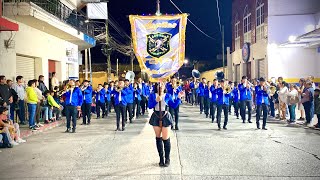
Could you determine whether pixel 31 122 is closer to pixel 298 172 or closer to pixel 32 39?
pixel 32 39

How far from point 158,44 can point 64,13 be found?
1275 cm

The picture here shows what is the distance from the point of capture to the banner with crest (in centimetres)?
855

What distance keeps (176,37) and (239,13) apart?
26.2 m

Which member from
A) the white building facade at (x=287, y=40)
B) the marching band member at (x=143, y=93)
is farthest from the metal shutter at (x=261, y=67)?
the marching band member at (x=143, y=93)

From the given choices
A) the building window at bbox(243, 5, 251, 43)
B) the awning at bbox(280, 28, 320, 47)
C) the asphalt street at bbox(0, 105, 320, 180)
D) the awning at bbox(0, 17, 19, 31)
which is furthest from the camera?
the building window at bbox(243, 5, 251, 43)

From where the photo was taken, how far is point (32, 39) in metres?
16.4

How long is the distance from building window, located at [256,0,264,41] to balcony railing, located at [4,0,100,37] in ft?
43.2

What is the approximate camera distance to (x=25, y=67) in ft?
53.6

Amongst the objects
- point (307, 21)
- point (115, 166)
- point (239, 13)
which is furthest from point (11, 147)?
point (239, 13)

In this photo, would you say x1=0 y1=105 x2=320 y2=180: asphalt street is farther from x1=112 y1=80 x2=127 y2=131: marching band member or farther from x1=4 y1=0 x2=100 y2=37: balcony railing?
x1=4 y1=0 x2=100 y2=37: balcony railing

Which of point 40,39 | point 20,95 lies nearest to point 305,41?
point 40,39

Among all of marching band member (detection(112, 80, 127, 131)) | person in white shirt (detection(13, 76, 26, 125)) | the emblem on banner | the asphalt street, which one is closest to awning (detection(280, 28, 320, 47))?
the asphalt street

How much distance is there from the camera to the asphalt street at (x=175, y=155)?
20.6ft

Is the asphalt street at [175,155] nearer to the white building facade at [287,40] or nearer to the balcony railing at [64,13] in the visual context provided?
the balcony railing at [64,13]
